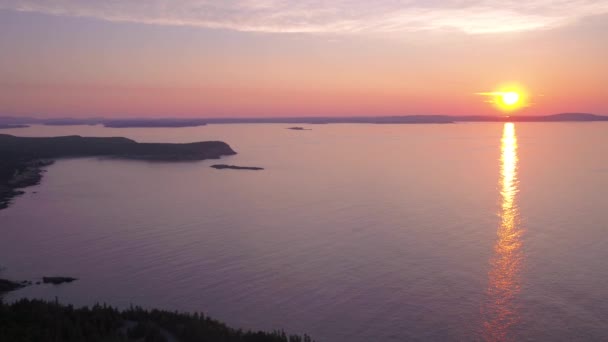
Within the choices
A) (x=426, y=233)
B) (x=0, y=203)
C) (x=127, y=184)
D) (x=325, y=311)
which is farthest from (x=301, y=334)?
(x=127, y=184)

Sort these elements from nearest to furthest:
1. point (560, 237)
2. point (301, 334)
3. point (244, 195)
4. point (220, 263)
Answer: point (301, 334)
point (220, 263)
point (560, 237)
point (244, 195)

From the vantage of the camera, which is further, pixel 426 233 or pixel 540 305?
pixel 426 233

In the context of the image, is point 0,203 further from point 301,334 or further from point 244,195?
point 301,334

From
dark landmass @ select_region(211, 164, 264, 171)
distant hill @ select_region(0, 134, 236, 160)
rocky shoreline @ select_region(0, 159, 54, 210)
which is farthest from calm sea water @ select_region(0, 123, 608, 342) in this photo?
distant hill @ select_region(0, 134, 236, 160)

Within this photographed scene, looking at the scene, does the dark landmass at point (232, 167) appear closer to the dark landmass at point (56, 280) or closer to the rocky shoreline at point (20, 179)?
the rocky shoreline at point (20, 179)

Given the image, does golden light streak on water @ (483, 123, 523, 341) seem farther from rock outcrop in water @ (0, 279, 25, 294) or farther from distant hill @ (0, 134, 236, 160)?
distant hill @ (0, 134, 236, 160)

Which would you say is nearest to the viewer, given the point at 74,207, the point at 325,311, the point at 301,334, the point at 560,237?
the point at 301,334
